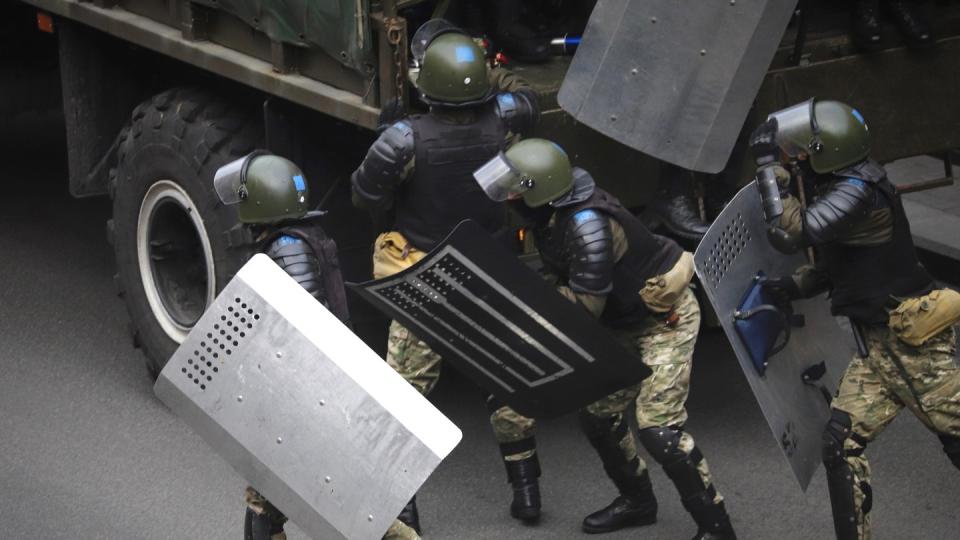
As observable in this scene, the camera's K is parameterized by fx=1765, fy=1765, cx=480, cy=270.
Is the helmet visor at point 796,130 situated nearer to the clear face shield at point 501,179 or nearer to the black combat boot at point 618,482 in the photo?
the clear face shield at point 501,179

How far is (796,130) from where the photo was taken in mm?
5961

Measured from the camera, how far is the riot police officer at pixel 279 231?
18.5 ft

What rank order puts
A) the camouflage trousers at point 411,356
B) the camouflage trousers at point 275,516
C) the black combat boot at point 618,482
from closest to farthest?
→ the camouflage trousers at point 275,516, the black combat boot at point 618,482, the camouflage trousers at point 411,356

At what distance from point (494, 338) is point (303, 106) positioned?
1.71 metres

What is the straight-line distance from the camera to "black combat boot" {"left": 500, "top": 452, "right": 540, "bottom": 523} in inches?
266

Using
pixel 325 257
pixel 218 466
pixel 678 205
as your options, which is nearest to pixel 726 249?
pixel 678 205

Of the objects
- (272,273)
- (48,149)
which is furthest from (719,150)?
(48,149)

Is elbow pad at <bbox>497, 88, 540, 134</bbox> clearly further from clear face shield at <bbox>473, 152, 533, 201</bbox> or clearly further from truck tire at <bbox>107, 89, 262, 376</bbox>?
truck tire at <bbox>107, 89, 262, 376</bbox>

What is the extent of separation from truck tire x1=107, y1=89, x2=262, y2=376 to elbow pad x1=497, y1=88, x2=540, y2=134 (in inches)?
52.3

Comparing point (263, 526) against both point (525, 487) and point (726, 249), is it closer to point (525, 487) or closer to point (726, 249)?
point (525, 487)

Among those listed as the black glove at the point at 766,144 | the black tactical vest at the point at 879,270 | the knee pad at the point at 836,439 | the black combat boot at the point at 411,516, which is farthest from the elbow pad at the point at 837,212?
the black combat boot at the point at 411,516

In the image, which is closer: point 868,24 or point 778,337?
point 778,337

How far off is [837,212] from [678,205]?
143cm

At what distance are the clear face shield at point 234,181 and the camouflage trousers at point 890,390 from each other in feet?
7.23
